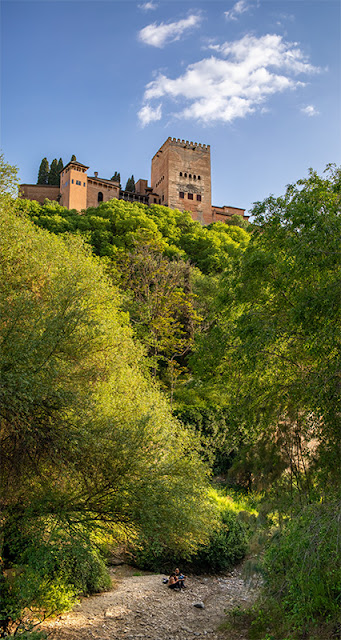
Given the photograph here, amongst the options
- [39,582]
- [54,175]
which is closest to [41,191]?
[54,175]

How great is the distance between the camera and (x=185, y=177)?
6819 cm

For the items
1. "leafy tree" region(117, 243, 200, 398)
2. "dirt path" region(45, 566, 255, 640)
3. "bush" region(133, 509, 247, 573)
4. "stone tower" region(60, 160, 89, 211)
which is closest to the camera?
"dirt path" region(45, 566, 255, 640)

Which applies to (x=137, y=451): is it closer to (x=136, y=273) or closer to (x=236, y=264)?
(x=236, y=264)

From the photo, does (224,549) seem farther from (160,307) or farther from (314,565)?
(160,307)

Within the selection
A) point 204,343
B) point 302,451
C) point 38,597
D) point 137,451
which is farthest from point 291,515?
point 38,597

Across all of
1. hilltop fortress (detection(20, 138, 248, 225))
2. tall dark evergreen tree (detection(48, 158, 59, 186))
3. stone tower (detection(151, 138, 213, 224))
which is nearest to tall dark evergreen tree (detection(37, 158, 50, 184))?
tall dark evergreen tree (detection(48, 158, 59, 186))

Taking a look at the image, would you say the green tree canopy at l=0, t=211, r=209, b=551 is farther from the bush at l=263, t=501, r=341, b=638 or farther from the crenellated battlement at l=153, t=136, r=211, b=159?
the crenellated battlement at l=153, t=136, r=211, b=159

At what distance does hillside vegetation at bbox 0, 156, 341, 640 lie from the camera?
806 cm

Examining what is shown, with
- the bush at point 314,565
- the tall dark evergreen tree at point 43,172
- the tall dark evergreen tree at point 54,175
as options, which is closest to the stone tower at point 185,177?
the tall dark evergreen tree at point 54,175

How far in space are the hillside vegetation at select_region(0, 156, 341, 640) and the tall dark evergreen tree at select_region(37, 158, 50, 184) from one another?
5668cm

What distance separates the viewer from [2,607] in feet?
29.2

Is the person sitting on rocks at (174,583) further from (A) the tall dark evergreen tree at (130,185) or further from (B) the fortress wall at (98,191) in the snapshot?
(A) the tall dark evergreen tree at (130,185)

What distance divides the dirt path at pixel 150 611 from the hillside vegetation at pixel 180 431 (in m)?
→ 0.76

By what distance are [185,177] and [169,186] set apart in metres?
3.41
